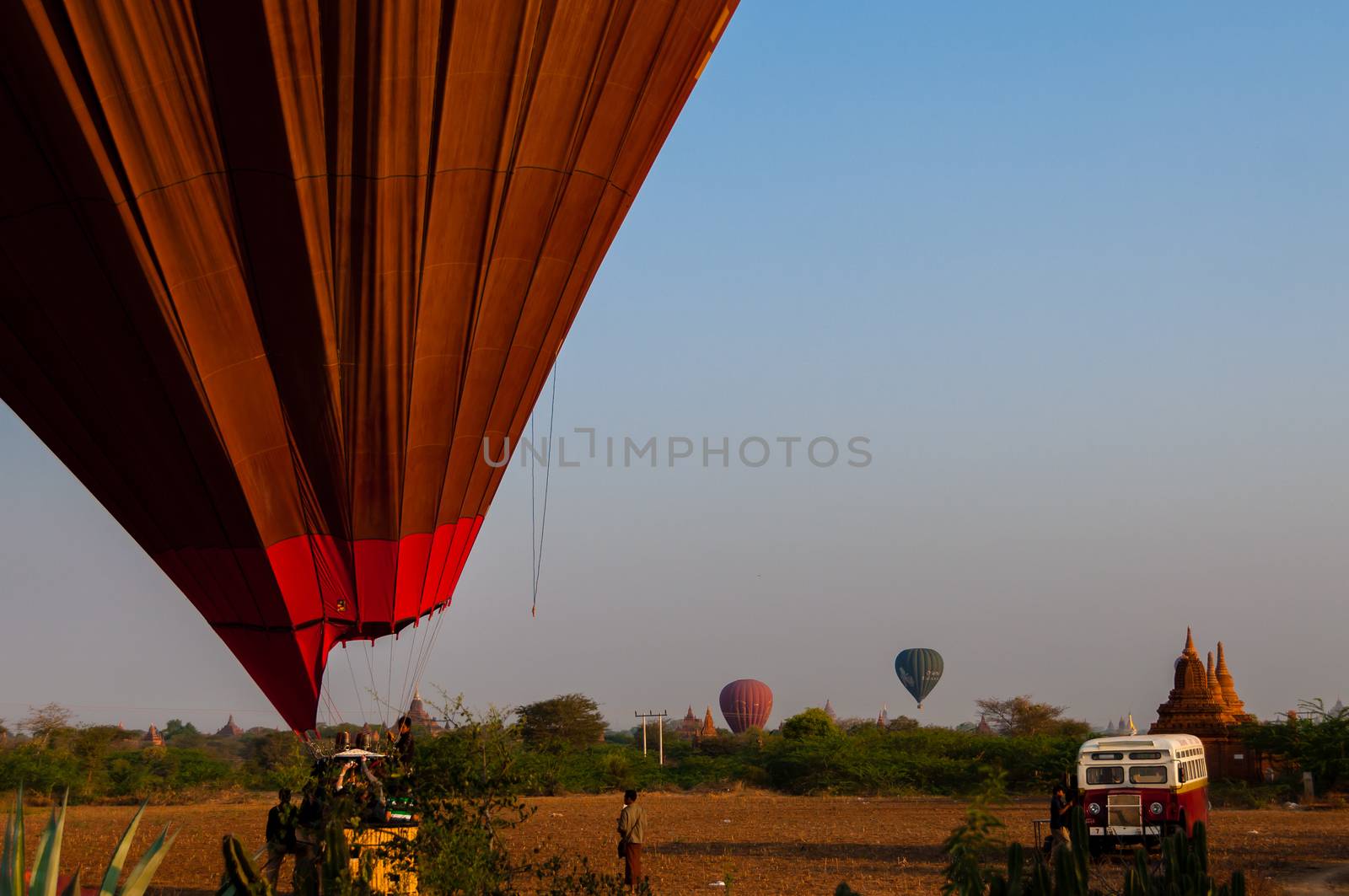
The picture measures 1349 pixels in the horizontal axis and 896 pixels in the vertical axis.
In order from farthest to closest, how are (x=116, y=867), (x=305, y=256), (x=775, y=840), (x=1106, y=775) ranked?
1. (x=775, y=840)
2. (x=1106, y=775)
3. (x=305, y=256)
4. (x=116, y=867)

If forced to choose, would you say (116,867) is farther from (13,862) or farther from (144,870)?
(13,862)

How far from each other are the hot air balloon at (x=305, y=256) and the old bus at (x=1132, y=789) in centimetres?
1054

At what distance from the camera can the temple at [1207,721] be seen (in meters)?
43.8

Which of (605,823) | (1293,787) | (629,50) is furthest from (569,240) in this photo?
(1293,787)

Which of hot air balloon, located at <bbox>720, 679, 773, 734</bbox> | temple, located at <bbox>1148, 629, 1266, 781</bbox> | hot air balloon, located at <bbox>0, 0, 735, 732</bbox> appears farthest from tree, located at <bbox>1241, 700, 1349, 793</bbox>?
hot air balloon, located at <bbox>720, 679, 773, 734</bbox>

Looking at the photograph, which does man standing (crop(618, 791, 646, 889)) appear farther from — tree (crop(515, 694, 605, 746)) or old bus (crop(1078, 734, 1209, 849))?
tree (crop(515, 694, 605, 746))

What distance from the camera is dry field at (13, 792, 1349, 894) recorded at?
17.9 metres

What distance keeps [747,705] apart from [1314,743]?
314 feet

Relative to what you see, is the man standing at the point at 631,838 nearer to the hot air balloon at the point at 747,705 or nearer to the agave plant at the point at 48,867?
the agave plant at the point at 48,867

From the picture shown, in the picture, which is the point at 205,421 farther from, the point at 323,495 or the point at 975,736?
the point at 975,736

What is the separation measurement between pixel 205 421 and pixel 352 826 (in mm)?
7065

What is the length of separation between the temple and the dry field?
1086 centimetres

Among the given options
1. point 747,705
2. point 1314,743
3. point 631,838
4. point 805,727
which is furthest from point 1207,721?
point 747,705

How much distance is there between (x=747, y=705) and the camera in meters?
133
